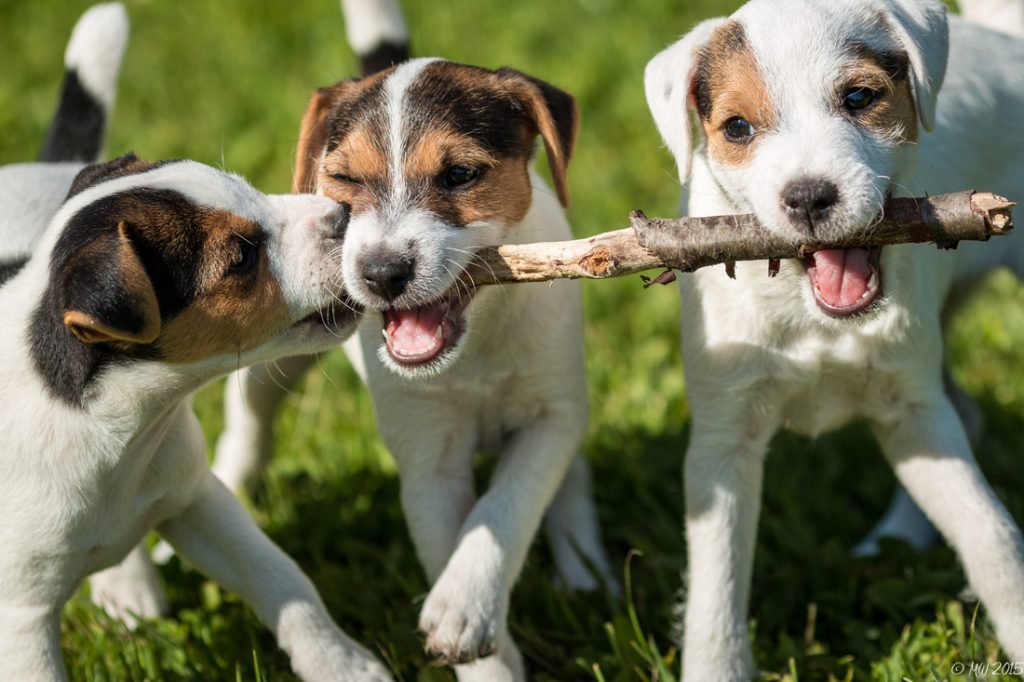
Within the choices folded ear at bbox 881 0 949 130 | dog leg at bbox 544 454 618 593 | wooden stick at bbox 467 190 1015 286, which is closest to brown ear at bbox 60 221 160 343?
wooden stick at bbox 467 190 1015 286

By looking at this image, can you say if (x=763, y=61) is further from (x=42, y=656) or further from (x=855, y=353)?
(x=42, y=656)

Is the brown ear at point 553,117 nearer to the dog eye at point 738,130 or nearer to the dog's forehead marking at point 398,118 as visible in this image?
the dog's forehead marking at point 398,118

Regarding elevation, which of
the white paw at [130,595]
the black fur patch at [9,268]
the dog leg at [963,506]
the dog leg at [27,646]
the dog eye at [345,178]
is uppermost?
the dog eye at [345,178]

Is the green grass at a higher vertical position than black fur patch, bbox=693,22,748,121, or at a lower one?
lower

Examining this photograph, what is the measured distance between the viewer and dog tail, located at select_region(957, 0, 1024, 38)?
6.60 m

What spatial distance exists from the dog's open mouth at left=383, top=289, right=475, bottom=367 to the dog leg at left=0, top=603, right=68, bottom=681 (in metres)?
1.56

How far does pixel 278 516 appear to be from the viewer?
6.90m

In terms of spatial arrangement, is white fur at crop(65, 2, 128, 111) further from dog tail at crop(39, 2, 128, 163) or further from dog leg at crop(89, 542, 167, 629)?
dog leg at crop(89, 542, 167, 629)

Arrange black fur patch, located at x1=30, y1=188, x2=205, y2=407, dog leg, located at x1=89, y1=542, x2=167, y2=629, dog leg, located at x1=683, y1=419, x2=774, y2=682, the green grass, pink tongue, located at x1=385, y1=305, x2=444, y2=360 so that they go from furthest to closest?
dog leg, located at x1=89, y1=542, x2=167, y2=629 < the green grass < dog leg, located at x1=683, y1=419, x2=774, y2=682 < pink tongue, located at x1=385, y1=305, x2=444, y2=360 < black fur patch, located at x1=30, y1=188, x2=205, y2=407

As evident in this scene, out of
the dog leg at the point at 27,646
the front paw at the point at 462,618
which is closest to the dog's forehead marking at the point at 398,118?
the front paw at the point at 462,618

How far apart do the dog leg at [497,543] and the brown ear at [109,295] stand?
57.6 inches

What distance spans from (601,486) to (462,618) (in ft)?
7.40

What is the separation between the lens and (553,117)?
5.43 meters

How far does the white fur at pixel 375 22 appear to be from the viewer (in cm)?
641
